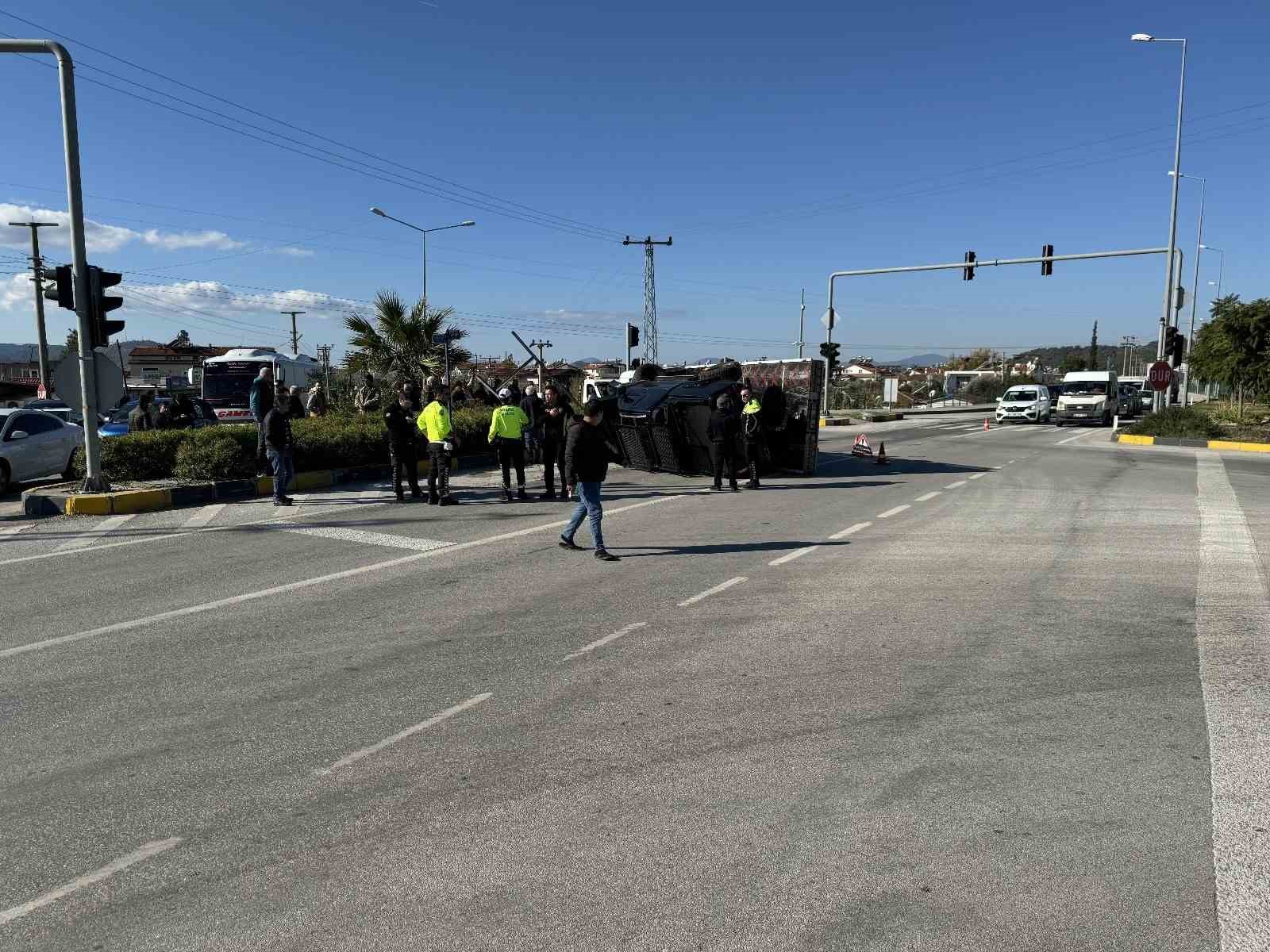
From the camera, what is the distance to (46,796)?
403cm

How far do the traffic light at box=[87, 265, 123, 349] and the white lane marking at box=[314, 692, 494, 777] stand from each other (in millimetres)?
10611

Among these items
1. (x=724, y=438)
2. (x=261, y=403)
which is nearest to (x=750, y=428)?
(x=724, y=438)

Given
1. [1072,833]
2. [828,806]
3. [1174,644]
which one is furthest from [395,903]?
[1174,644]

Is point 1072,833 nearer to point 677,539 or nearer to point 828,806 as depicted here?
point 828,806

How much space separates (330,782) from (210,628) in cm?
308

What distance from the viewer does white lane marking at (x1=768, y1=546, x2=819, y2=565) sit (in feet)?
30.0

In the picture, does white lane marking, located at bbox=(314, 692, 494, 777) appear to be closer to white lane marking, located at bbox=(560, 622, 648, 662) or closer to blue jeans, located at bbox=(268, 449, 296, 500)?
white lane marking, located at bbox=(560, 622, 648, 662)

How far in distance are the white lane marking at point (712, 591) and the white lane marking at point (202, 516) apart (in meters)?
6.84

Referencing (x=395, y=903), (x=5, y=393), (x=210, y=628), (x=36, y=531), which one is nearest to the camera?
(x=395, y=903)

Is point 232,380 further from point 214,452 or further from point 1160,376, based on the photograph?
point 1160,376

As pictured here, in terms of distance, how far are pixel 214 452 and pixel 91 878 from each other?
11565 mm

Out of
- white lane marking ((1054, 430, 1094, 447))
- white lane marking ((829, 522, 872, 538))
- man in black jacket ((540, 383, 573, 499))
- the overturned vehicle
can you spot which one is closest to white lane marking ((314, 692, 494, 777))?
white lane marking ((829, 522, 872, 538))

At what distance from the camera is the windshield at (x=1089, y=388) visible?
38.6 metres

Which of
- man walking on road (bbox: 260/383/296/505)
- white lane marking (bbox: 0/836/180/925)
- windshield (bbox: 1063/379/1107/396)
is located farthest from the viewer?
windshield (bbox: 1063/379/1107/396)
